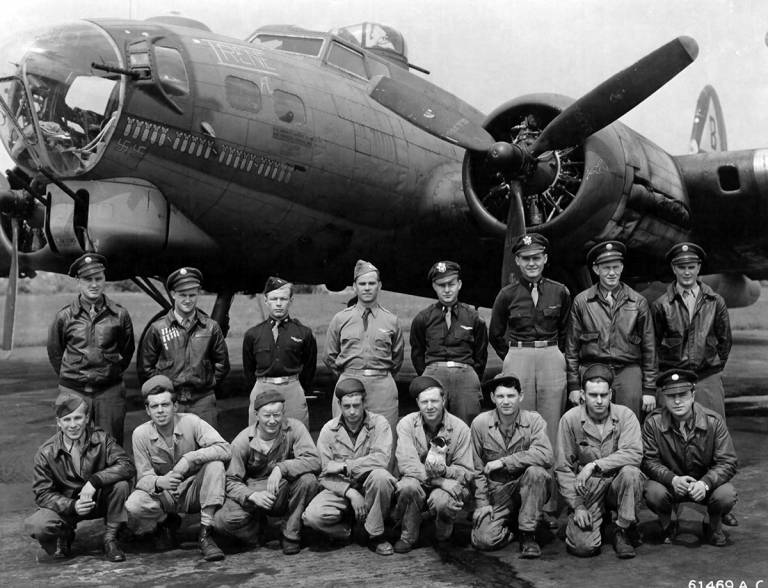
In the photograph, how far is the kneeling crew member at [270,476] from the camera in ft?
15.9

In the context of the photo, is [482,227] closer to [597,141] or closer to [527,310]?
[597,141]

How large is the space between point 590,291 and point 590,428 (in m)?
1.25

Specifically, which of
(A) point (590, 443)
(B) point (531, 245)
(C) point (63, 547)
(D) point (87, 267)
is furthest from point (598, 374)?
(D) point (87, 267)

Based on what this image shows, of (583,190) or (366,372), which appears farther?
(583,190)

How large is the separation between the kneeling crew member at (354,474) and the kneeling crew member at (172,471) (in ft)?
2.05

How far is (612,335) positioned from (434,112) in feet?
13.7

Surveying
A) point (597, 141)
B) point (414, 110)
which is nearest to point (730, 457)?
point (597, 141)

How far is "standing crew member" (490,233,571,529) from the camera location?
5.86 metres

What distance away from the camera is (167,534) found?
5012 mm

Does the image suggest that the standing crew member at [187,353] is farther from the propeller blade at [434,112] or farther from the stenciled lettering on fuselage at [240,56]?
the propeller blade at [434,112]

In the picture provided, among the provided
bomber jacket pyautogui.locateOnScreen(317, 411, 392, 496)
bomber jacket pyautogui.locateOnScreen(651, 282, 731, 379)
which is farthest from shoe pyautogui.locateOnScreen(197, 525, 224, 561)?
bomber jacket pyautogui.locateOnScreen(651, 282, 731, 379)

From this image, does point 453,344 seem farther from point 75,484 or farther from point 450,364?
point 75,484

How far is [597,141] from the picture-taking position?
8594 millimetres

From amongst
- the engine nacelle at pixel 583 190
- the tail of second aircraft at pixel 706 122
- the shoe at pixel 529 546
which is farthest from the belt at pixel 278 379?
the tail of second aircraft at pixel 706 122
